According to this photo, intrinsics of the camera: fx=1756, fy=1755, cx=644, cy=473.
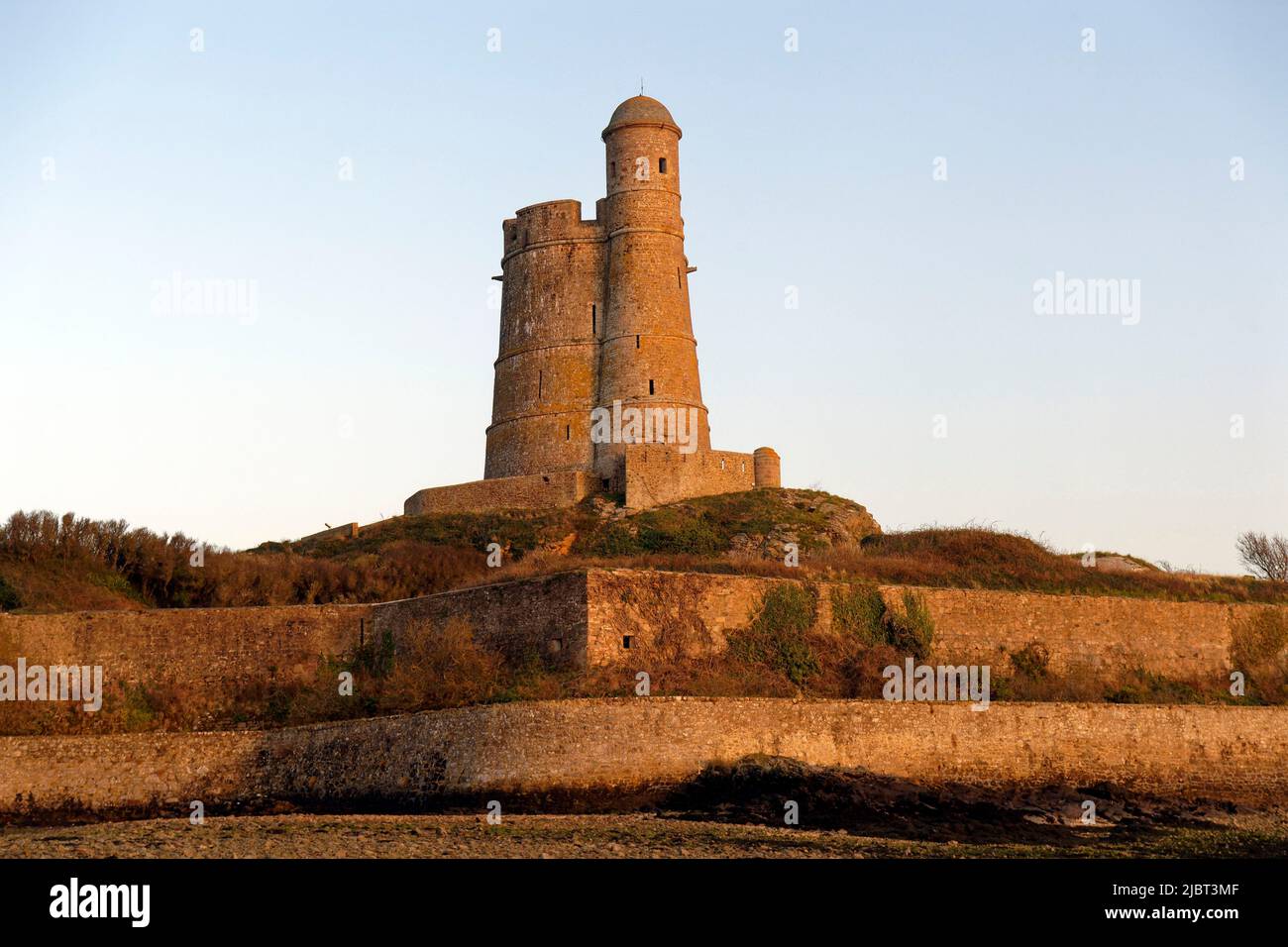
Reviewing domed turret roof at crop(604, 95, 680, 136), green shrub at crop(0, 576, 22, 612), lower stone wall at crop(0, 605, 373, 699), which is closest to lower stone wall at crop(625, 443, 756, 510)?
domed turret roof at crop(604, 95, 680, 136)

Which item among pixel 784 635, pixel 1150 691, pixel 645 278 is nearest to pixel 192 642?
pixel 784 635

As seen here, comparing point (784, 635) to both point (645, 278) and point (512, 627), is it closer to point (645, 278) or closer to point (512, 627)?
point (512, 627)

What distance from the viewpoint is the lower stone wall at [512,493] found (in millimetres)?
46156

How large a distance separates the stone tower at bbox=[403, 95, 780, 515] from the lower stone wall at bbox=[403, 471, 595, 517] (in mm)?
37

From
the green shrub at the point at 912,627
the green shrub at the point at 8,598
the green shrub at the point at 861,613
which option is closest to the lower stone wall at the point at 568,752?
the green shrub at the point at 912,627

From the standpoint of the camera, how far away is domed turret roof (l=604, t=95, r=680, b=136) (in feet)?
158

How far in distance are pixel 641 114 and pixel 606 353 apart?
6.65 meters

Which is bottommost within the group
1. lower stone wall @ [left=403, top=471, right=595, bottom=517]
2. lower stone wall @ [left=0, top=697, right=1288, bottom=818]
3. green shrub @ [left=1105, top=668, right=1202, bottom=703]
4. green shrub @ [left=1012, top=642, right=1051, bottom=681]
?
lower stone wall @ [left=0, top=697, right=1288, bottom=818]

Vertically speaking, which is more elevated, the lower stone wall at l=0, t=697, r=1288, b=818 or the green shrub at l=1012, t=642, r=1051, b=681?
the green shrub at l=1012, t=642, r=1051, b=681

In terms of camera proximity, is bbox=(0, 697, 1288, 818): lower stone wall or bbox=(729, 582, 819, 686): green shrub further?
bbox=(729, 582, 819, 686): green shrub

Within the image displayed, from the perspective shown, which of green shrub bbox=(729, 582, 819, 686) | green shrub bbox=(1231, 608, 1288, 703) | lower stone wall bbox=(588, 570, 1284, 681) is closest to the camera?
lower stone wall bbox=(588, 570, 1284, 681)

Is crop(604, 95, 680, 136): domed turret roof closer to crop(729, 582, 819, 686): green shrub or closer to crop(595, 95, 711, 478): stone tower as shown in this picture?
crop(595, 95, 711, 478): stone tower
